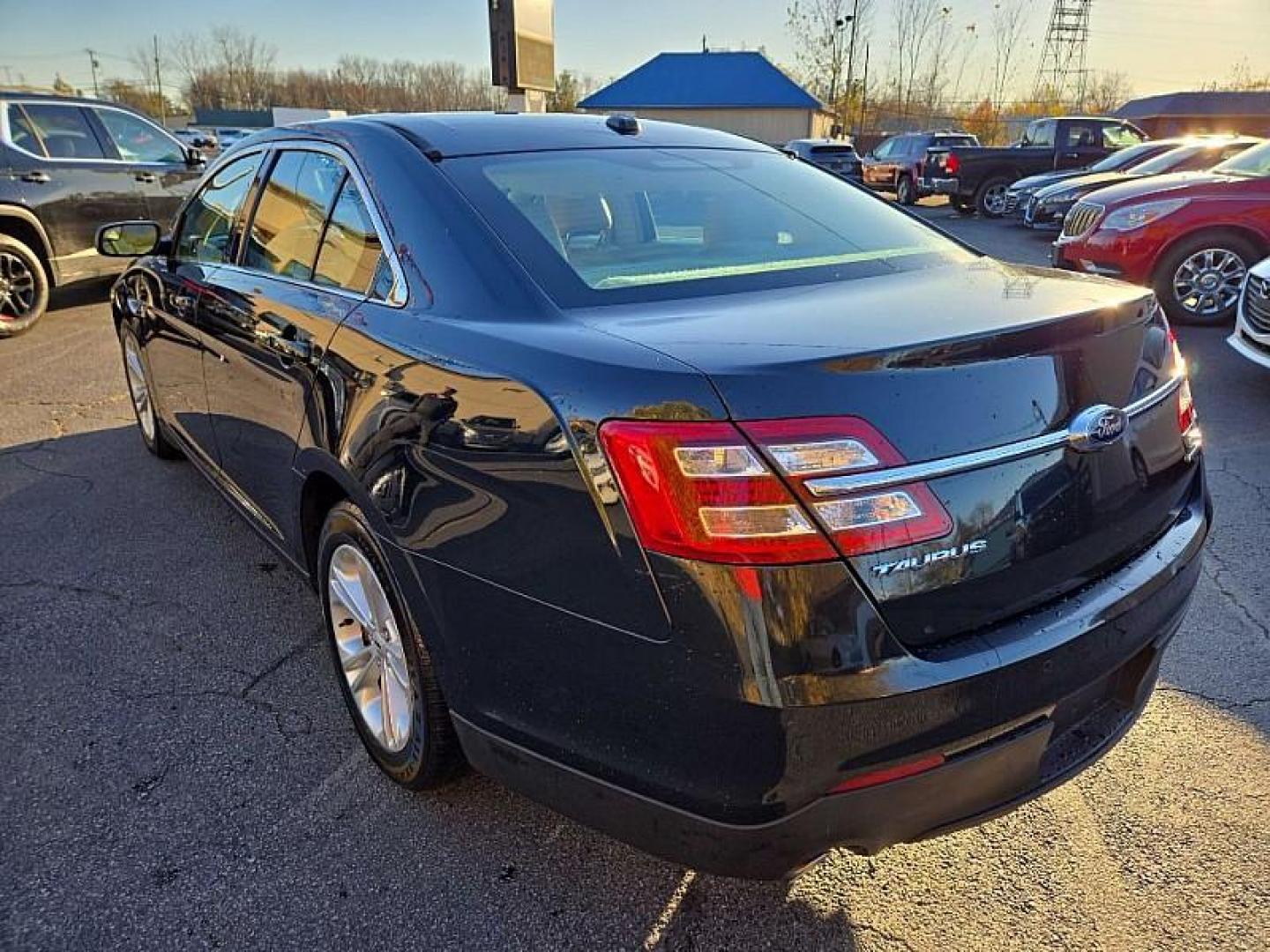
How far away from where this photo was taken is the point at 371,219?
2.32 meters

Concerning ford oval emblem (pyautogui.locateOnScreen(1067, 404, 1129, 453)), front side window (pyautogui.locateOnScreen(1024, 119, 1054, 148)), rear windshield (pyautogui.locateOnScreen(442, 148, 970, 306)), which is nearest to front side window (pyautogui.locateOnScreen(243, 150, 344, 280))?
rear windshield (pyautogui.locateOnScreen(442, 148, 970, 306))

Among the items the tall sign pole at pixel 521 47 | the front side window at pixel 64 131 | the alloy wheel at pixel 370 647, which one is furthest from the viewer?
the tall sign pole at pixel 521 47

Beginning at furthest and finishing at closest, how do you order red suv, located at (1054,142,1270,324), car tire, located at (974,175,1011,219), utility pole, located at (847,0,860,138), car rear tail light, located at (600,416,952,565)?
utility pole, located at (847,0,860,138)
car tire, located at (974,175,1011,219)
red suv, located at (1054,142,1270,324)
car rear tail light, located at (600,416,952,565)

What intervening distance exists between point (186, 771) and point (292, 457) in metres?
0.89

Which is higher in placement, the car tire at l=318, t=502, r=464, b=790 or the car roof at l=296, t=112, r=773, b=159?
the car roof at l=296, t=112, r=773, b=159

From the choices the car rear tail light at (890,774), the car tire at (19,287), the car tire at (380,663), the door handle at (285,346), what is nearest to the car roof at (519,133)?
the door handle at (285,346)

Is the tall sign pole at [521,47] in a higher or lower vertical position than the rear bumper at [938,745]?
higher

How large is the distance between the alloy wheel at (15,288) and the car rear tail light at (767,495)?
8488 mm

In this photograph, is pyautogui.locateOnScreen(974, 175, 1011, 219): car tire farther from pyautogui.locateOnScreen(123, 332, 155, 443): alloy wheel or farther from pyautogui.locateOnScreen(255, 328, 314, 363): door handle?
pyautogui.locateOnScreen(255, 328, 314, 363): door handle

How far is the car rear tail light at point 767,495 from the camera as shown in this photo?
141 cm

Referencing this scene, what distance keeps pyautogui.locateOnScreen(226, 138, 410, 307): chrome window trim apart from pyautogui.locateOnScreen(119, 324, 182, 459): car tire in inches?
67.2

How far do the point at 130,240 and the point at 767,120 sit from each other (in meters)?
44.2

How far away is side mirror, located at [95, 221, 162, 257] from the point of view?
426cm

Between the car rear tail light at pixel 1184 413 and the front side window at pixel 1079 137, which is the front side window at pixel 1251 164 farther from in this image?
the front side window at pixel 1079 137
